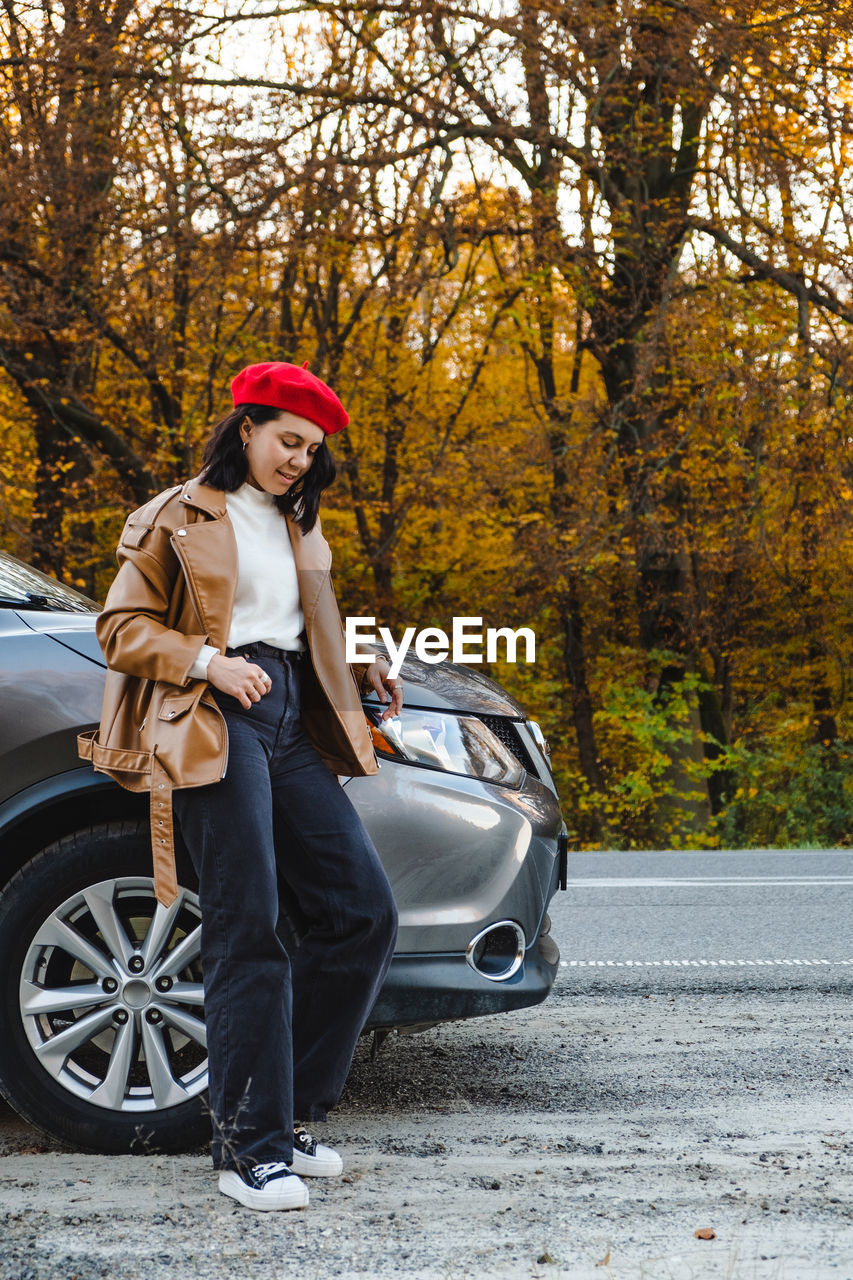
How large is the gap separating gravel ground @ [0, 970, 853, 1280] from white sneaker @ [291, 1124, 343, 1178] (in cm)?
4

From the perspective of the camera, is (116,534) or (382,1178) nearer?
(382,1178)

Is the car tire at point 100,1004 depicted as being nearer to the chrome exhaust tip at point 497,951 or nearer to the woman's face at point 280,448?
the chrome exhaust tip at point 497,951

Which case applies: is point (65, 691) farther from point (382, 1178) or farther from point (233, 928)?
point (382, 1178)

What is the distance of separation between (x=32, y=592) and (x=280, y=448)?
103 cm

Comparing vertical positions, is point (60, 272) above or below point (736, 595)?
above

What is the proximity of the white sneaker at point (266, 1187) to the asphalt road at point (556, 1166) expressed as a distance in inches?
1.5

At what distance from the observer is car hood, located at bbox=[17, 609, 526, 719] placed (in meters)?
3.66

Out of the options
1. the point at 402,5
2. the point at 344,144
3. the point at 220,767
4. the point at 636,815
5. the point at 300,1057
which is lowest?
the point at 636,815

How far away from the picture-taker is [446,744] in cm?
384

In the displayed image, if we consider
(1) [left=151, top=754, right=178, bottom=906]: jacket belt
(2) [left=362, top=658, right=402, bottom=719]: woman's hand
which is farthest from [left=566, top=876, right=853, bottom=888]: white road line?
(1) [left=151, top=754, right=178, bottom=906]: jacket belt

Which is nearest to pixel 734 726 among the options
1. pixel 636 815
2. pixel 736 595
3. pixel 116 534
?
pixel 736 595

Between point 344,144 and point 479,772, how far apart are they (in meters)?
12.4

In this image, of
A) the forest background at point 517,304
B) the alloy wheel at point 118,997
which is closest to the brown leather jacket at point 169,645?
the alloy wheel at point 118,997

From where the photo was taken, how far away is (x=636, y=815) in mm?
15648
